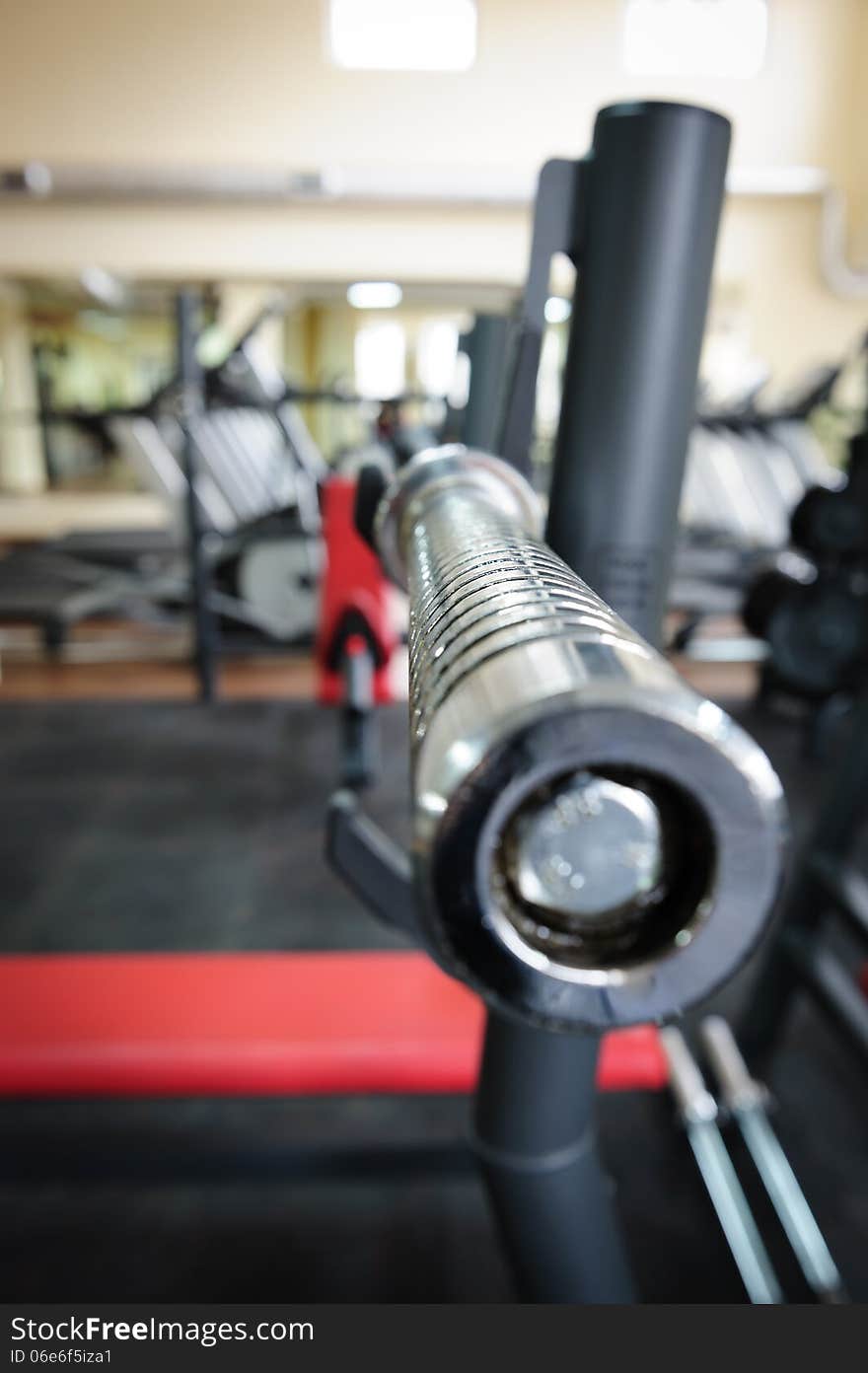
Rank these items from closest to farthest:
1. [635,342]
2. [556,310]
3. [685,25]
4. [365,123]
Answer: [635,342], [556,310], [685,25], [365,123]

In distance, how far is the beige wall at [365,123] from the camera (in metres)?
0.94

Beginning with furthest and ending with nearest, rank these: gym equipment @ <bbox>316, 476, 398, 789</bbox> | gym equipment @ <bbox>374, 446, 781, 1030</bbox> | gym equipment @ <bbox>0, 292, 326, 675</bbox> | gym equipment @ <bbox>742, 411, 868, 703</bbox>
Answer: gym equipment @ <bbox>0, 292, 326, 675</bbox>
gym equipment @ <bbox>316, 476, 398, 789</bbox>
gym equipment @ <bbox>742, 411, 868, 703</bbox>
gym equipment @ <bbox>374, 446, 781, 1030</bbox>

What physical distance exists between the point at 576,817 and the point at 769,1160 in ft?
4.05

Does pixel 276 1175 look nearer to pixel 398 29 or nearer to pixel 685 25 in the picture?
pixel 398 29

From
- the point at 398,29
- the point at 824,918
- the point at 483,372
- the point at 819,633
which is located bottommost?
the point at 824,918

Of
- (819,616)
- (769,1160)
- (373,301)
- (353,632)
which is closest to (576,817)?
(769,1160)

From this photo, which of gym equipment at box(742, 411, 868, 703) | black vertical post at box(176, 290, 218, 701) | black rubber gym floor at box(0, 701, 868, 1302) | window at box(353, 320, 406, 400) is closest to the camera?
black rubber gym floor at box(0, 701, 868, 1302)

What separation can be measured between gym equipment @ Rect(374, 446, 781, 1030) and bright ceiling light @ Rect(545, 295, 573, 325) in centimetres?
29

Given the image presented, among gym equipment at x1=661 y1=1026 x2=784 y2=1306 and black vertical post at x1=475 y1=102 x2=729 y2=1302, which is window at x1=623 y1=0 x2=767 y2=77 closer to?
black vertical post at x1=475 y1=102 x2=729 y2=1302

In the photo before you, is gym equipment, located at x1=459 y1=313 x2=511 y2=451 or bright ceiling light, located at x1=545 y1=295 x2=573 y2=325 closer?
bright ceiling light, located at x1=545 y1=295 x2=573 y2=325

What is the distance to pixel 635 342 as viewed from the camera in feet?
1.37

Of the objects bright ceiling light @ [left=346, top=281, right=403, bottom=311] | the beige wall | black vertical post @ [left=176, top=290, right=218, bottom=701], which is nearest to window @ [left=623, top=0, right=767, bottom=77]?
the beige wall

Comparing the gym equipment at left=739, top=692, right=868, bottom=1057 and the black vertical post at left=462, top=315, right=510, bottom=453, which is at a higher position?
the black vertical post at left=462, top=315, right=510, bottom=453

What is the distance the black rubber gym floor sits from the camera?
1043 millimetres
